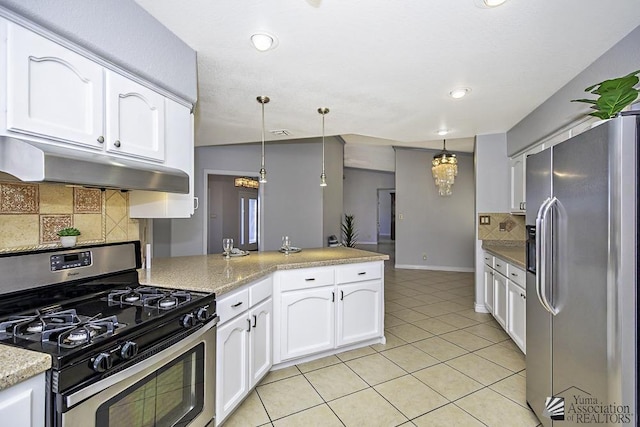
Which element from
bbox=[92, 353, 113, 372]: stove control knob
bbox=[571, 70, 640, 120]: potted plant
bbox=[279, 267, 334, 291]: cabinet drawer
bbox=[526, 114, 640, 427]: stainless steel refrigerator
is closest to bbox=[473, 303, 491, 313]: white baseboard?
bbox=[526, 114, 640, 427]: stainless steel refrigerator

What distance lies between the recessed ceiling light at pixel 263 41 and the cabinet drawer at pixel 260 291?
5.03ft

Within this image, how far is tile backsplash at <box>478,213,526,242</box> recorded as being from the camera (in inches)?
157

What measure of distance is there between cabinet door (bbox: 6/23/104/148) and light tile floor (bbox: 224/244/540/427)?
1.80 meters

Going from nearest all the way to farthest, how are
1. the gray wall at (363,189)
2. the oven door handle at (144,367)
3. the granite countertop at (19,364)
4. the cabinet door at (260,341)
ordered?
1. the granite countertop at (19,364)
2. the oven door handle at (144,367)
3. the cabinet door at (260,341)
4. the gray wall at (363,189)

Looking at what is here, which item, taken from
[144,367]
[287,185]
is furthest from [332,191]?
[144,367]

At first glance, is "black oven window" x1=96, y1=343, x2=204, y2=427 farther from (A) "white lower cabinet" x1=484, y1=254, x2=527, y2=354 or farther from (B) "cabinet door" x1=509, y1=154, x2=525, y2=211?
(B) "cabinet door" x1=509, y1=154, x2=525, y2=211

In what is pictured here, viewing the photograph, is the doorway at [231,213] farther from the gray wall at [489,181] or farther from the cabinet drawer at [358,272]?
the gray wall at [489,181]

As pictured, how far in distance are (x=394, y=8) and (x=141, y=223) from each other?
2176 millimetres

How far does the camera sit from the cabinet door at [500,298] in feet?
10.3

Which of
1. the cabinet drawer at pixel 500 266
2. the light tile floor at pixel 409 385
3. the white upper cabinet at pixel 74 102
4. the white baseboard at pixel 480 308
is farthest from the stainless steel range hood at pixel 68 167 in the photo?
the white baseboard at pixel 480 308

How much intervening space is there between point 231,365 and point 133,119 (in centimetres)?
150

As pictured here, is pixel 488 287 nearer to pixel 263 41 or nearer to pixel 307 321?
pixel 307 321

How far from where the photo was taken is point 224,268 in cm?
236

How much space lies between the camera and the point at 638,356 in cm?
117
